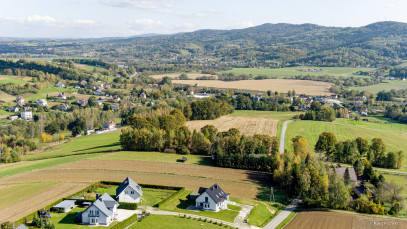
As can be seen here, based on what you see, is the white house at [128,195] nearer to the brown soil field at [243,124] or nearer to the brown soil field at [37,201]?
the brown soil field at [37,201]

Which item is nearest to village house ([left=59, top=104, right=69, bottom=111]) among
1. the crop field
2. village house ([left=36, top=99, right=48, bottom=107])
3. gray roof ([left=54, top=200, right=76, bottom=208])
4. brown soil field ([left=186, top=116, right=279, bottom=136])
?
village house ([left=36, top=99, right=48, bottom=107])

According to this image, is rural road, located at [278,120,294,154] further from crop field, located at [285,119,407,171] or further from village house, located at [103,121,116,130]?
village house, located at [103,121,116,130]

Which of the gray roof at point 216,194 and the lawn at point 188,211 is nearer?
the lawn at point 188,211

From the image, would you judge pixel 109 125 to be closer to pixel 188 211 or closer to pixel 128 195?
pixel 128 195

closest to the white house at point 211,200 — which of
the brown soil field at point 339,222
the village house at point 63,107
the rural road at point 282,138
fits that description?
the brown soil field at point 339,222

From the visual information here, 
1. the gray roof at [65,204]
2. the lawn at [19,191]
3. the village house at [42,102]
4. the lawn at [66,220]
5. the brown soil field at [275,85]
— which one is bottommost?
the lawn at [19,191]

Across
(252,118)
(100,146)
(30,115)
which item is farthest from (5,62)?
(252,118)

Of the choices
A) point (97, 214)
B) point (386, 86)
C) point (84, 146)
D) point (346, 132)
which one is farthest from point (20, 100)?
point (386, 86)
